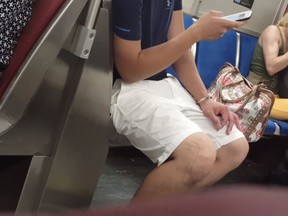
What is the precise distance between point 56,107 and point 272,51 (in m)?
1.81

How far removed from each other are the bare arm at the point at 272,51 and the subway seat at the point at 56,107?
159 centimetres

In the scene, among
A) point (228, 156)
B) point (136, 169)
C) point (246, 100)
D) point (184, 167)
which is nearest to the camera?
point (184, 167)

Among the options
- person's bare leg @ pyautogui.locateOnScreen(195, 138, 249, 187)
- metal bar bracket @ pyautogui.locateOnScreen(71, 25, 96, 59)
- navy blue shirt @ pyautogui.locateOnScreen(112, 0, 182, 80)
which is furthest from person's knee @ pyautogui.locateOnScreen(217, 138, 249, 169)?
metal bar bracket @ pyautogui.locateOnScreen(71, 25, 96, 59)

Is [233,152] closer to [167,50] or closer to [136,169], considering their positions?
[167,50]

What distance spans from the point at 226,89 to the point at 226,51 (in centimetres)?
96

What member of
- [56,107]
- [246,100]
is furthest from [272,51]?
[56,107]

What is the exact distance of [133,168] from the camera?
232 centimetres

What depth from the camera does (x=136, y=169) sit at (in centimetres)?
232

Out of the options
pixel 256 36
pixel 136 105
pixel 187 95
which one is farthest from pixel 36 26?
pixel 256 36

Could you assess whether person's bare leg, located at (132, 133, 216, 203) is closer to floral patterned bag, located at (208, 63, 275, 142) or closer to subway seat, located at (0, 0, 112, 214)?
subway seat, located at (0, 0, 112, 214)

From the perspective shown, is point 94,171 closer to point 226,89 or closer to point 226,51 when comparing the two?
point 226,89

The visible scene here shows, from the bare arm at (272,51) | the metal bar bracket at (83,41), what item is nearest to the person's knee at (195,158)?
the metal bar bracket at (83,41)

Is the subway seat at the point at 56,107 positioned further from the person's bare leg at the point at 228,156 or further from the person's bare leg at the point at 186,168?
the person's bare leg at the point at 228,156

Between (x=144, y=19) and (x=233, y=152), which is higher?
(x=144, y=19)
